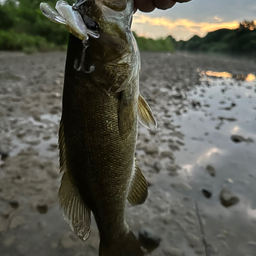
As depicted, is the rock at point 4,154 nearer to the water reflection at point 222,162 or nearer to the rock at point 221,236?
the water reflection at point 222,162

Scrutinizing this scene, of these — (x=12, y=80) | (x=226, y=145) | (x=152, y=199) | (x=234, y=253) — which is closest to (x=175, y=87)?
(x=226, y=145)

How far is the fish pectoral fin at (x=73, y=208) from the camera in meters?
1.39

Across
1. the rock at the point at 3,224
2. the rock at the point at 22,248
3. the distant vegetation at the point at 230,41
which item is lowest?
the rock at the point at 22,248

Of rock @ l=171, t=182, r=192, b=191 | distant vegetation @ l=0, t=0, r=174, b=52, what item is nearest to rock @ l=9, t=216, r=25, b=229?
rock @ l=171, t=182, r=192, b=191

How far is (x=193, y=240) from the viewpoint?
207 cm

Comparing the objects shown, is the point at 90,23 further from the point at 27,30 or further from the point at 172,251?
the point at 27,30

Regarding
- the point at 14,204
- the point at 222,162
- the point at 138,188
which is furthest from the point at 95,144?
the point at 222,162

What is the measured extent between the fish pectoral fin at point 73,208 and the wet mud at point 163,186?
2.10ft

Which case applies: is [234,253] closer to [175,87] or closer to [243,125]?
[243,125]

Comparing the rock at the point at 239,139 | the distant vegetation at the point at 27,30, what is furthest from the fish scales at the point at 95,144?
the distant vegetation at the point at 27,30

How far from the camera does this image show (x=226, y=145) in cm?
389

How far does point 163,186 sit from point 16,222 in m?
1.65

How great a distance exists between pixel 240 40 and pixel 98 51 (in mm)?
59088

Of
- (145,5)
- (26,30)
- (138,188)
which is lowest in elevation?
(138,188)
